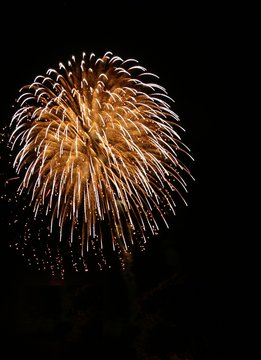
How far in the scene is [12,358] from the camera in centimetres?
1119

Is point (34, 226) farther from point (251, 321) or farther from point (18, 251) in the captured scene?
point (251, 321)

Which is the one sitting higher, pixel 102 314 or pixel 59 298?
pixel 59 298

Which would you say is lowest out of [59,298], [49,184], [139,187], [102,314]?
[102,314]

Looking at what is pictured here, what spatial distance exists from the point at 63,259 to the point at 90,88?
716 centimetres

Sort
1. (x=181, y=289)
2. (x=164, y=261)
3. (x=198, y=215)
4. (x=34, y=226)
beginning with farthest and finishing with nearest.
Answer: (x=198, y=215) < (x=34, y=226) < (x=164, y=261) < (x=181, y=289)

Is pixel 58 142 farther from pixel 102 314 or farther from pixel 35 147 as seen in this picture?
pixel 102 314

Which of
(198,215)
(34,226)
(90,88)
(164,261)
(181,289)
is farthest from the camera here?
(198,215)

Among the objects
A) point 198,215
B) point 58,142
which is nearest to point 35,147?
point 58,142

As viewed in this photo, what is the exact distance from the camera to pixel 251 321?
11648 mm

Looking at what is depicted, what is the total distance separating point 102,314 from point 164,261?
3.21 meters

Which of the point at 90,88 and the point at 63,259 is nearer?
the point at 90,88

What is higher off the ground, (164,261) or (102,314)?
→ (164,261)

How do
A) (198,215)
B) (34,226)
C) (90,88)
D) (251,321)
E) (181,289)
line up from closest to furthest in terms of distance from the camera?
(90,88)
(251,321)
(181,289)
(34,226)
(198,215)

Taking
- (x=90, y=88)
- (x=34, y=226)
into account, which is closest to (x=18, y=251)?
(x=34, y=226)
